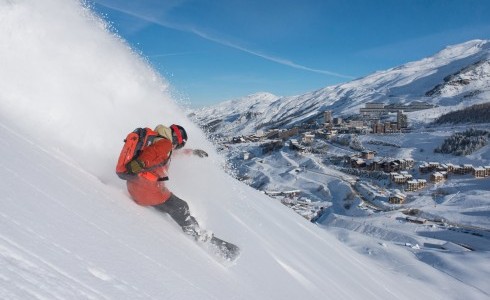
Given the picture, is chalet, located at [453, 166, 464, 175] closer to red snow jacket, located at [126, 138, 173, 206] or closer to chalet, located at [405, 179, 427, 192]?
chalet, located at [405, 179, 427, 192]

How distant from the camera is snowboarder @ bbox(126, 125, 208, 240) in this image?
520cm

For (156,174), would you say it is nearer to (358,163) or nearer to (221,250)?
(221,250)

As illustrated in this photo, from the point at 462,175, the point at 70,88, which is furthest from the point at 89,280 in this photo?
the point at 462,175

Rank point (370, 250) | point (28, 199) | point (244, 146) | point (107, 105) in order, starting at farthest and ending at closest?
1. point (244, 146)
2. point (370, 250)
3. point (107, 105)
4. point (28, 199)

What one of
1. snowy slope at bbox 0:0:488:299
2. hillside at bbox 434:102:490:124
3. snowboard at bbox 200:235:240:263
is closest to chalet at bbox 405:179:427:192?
snowy slope at bbox 0:0:488:299

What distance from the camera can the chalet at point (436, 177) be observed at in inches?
2231

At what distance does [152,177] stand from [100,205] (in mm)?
772

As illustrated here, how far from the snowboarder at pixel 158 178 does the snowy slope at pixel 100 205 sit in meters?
0.18

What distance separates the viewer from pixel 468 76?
165 m

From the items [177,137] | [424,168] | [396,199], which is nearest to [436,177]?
[424,168]

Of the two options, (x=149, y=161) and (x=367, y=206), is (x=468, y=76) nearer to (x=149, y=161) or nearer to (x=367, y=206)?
(x=367, y=206)

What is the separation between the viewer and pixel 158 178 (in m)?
5.42

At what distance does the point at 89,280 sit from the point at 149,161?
→ 234 centimetres

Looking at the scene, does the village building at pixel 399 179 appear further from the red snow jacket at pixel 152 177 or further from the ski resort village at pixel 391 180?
the red snow jacket at pixel 152 177
